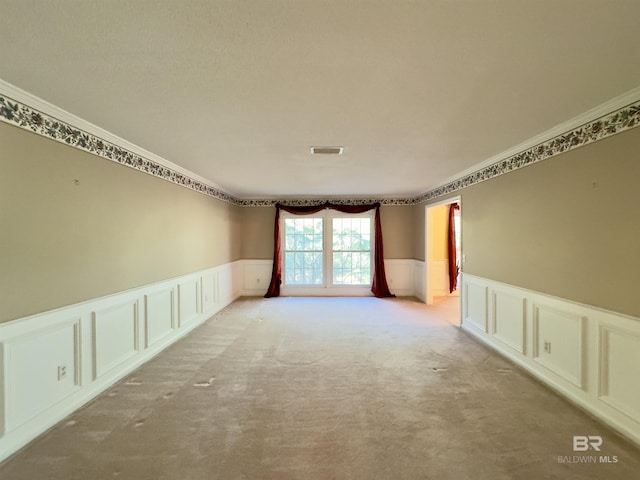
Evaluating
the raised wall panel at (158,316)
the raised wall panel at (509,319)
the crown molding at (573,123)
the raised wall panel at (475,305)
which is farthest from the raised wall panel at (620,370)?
the raised wall panel at (158,316)

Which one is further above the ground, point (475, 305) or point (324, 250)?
point (324, 250)

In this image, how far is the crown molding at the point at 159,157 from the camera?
5.75ft

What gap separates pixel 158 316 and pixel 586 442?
12.9ft

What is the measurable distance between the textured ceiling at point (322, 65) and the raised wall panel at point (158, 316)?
1745 mm

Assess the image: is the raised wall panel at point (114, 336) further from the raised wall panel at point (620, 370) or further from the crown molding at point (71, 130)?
the raised wall panel at point (620, 370)

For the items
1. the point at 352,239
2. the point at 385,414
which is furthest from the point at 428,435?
the point at 352,239

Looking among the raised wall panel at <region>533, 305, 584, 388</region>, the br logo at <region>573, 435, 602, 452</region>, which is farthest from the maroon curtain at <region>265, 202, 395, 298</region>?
the br logo at <region>573, 435, 602, 452</region>

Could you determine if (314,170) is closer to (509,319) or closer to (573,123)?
(573,123)

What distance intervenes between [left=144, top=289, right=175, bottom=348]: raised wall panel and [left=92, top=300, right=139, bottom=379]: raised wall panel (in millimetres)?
180

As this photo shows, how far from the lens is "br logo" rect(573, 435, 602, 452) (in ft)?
5.65

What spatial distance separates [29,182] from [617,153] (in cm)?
406

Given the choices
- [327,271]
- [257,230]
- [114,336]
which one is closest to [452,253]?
[327,271]

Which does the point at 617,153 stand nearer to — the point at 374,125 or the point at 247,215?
the point at 374,125

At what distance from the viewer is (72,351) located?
83.0 inches
